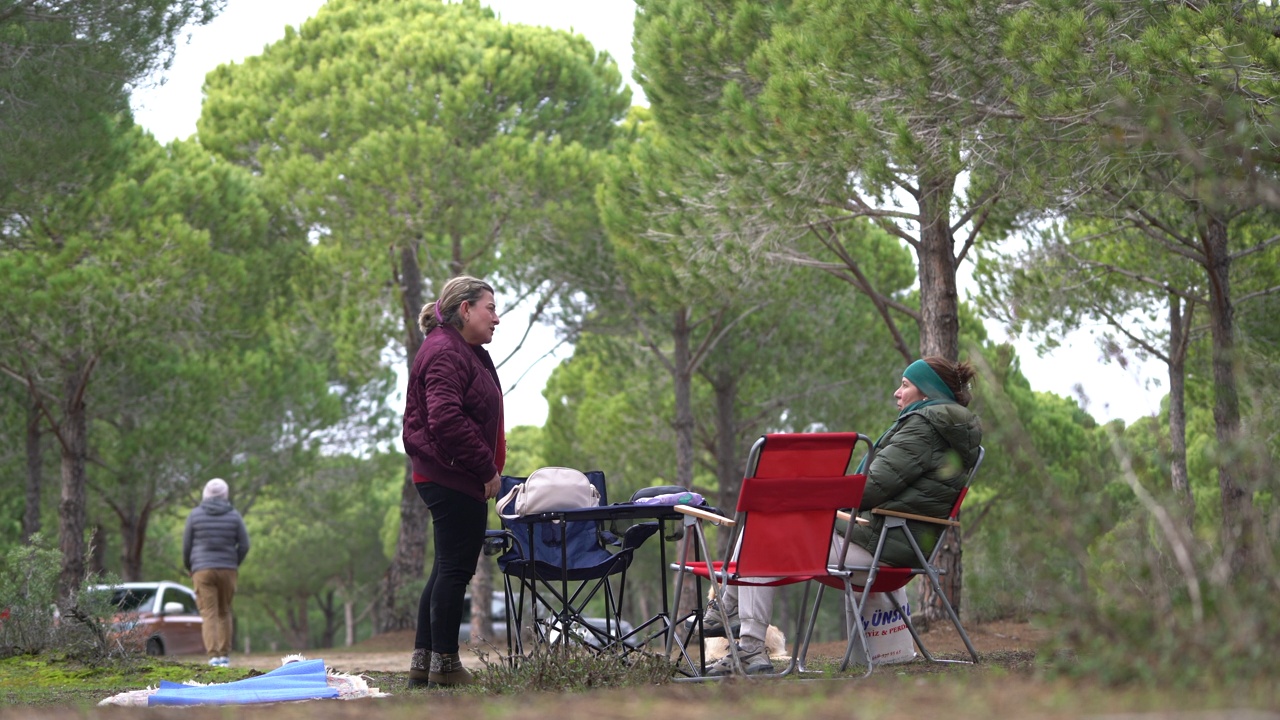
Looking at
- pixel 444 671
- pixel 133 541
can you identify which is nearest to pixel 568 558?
pixel 444 671

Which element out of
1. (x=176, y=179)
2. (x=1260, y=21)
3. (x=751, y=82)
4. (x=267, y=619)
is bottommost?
(x=267, y=619)

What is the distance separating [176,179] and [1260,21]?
13.9m

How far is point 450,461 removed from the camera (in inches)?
188

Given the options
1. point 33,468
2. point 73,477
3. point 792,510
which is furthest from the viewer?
point 33,468

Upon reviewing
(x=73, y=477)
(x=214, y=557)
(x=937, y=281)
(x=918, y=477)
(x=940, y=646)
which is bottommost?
(x=940, y=646)

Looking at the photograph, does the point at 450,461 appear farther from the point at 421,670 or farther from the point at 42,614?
the point at 42,614

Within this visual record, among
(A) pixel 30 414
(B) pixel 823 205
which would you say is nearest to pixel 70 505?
(A) pixel 30 414

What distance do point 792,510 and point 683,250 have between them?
6.61 meters

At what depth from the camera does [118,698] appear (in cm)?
456

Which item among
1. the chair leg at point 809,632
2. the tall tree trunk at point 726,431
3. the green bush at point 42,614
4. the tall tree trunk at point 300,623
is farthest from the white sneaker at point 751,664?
the tall tree trunk at point 300,623

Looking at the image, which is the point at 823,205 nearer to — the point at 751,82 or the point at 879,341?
the point at 751,82

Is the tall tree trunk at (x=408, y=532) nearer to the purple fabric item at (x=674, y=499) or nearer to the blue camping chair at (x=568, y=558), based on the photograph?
the blue camping chair at (x=568, y=558)

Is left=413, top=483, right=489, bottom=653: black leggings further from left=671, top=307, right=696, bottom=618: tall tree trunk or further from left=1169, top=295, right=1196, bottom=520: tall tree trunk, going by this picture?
left=671, top=307, right=696, bottom=618: tall tree trunk

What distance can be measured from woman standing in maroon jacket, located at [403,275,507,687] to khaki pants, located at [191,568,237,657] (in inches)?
235
